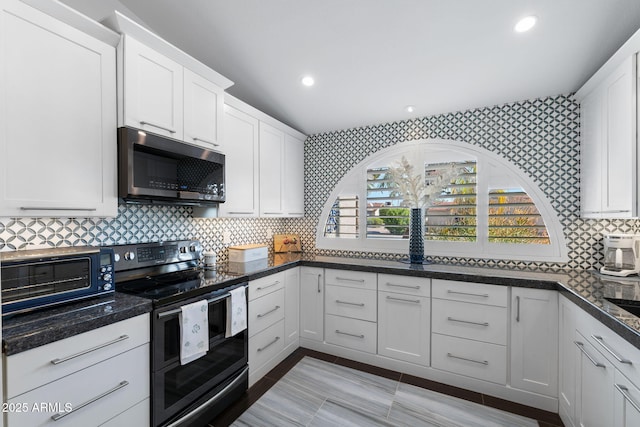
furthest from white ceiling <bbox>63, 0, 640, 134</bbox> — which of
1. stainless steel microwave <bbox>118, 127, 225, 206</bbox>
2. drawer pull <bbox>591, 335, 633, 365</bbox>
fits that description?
drawer pull <bbox>591, 335, 633, 365</bbox>

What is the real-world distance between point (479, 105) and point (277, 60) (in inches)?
74.2

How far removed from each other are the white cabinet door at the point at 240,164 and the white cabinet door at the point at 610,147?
265 centimetres

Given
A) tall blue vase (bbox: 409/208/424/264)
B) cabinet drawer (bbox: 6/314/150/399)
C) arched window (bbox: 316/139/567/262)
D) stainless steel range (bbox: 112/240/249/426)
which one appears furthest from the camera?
tall blue vase (bbox: 409/208/424/264)

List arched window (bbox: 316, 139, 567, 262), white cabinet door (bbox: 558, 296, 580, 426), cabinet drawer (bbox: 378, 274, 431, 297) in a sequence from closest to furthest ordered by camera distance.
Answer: white cabinet door (bbox: 558, 296, 580, 426), cabinet drawer (bbox: 378, 274, 431, 297), arched window (bbox: 316, 139, 567, 262)

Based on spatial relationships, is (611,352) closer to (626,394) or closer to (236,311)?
(626,394)

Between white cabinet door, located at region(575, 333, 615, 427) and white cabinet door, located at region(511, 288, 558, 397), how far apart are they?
1.12ft

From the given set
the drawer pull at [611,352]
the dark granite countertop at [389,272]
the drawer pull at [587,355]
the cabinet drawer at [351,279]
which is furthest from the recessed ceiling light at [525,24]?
the cabinet drawer at [351,279]

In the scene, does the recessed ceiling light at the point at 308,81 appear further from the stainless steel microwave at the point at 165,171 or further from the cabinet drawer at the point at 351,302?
the cabinet drawer at the point at 351,302

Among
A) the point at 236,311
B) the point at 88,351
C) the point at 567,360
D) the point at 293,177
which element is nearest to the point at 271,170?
the point at 293,177

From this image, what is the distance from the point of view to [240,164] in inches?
101

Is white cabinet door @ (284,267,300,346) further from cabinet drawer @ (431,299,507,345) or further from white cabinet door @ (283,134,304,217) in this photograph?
cabinet drawer @ (431,299,507,345)

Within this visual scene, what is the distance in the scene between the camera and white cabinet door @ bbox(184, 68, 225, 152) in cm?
200

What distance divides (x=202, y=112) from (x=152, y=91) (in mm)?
369

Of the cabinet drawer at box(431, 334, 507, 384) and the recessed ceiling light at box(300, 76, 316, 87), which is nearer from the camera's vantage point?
the cabinet drawer at box(431, 334, 507, 384)
